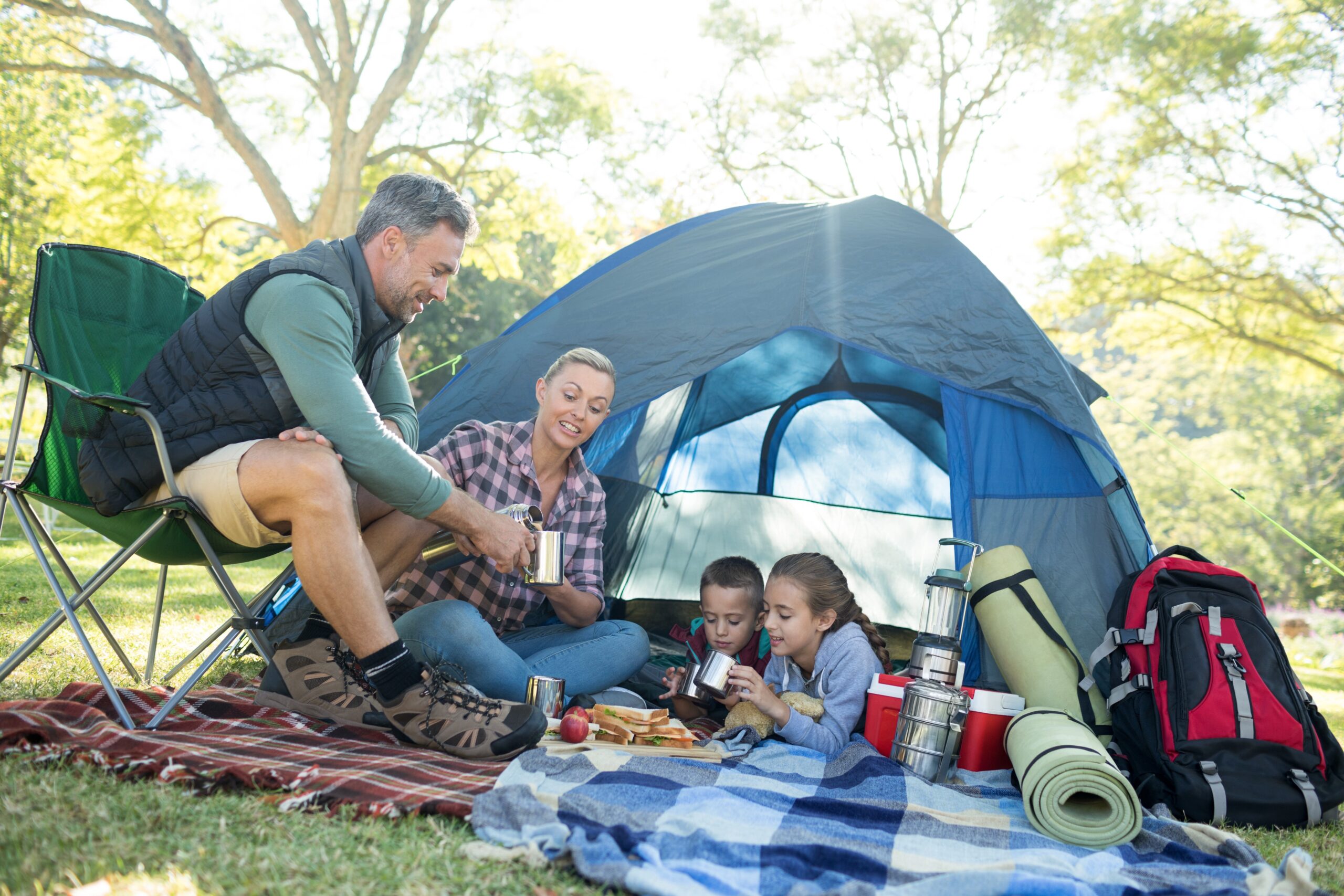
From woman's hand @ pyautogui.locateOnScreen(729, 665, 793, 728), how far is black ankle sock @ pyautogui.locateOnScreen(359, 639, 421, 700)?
797mm

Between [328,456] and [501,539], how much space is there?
1.34 ft

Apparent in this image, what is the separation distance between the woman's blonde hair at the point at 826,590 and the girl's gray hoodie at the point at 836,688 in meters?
0.03

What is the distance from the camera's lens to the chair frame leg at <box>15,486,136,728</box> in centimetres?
197

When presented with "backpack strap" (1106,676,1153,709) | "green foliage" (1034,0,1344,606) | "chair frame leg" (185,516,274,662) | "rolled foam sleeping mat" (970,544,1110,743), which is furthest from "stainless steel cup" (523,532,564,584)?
"green foliage" (1034,0,1344,606)

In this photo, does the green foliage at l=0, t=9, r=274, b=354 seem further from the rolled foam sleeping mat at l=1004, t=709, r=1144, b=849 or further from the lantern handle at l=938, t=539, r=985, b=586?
the rolled foam sleeping mat at l=1004, t=709, r=1144, b=849

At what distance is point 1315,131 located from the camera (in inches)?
327

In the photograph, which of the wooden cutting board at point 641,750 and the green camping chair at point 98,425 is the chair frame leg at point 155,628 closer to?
the green camping chair at point 98,425

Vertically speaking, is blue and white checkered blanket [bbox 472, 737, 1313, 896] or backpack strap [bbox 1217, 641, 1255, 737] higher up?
backpack strap [bbox 1217, 641, 1255, 737]

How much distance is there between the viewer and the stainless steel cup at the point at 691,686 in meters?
2.53

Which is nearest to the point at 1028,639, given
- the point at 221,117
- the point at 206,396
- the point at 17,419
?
the point at 206,396

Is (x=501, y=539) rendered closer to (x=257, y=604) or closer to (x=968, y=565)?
(x=257, y=604)

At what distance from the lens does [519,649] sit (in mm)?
2773

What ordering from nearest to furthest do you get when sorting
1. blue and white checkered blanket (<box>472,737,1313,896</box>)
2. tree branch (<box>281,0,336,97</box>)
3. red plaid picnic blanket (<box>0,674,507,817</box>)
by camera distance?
blue and white checkered blanket (<box>472,737,1313,896</box>) < red plaid picnic blanket (<box>0,674,507,817</box>) < tree branch (<box>281,0,336,97</box>)

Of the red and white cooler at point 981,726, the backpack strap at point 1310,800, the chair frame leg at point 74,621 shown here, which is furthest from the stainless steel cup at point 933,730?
the chair frame leg at point 74,621
